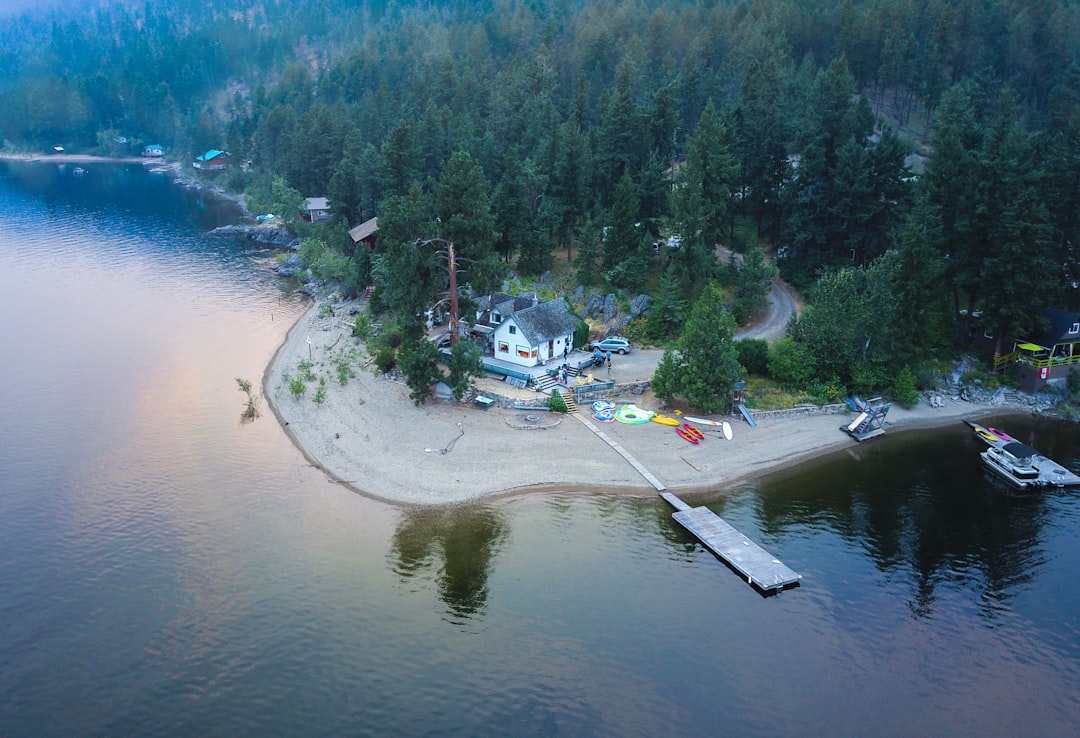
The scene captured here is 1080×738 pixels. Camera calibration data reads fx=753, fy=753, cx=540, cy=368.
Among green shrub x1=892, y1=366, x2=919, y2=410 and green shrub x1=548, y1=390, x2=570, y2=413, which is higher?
green shrub x1=892, y1=366, x2=919, y2=410

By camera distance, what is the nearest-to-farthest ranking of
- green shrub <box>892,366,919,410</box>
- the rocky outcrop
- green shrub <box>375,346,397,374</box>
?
1. green shrub <box>892,366,919,410</box>
2. green shrub <box>375,346,397,374</box>
3. the rocky outcrop

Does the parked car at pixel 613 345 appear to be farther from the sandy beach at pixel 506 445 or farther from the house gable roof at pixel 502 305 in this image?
the house gable roof at pixel 502 305

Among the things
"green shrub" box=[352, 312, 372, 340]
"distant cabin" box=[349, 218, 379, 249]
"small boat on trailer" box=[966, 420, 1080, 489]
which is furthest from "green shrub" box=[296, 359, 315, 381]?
"small boat on trailer" box=[966, 420, 1080, 489]

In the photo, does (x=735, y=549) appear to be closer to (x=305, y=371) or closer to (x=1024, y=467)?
(x=1024, y=467)

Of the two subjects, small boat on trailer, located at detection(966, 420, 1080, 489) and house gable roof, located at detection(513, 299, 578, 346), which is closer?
small boat on trailer, located at detection(966, 420, 1080, 489)

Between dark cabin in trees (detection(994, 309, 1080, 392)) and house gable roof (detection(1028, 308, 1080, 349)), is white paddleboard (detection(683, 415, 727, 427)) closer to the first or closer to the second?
dark cabin in trees (detection(994, 309, 1080, 392))

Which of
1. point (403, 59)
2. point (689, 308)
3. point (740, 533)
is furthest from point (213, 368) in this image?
point (403, 59)

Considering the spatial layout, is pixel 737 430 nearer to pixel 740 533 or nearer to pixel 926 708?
pixel 740 533

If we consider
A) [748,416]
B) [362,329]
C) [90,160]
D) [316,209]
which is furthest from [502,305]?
[90,160]
